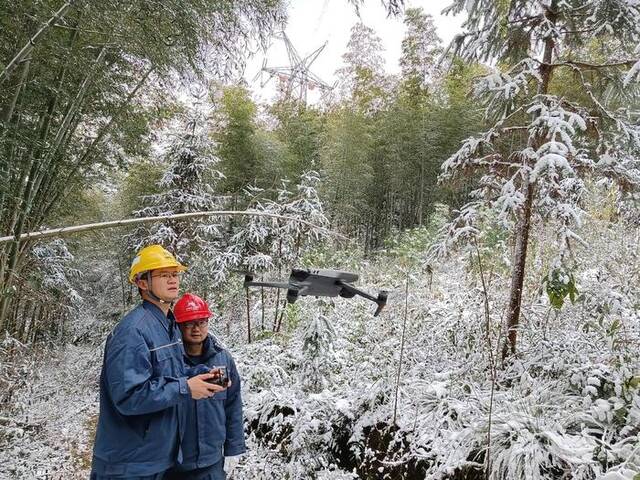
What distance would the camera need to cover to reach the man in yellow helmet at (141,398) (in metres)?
1.38

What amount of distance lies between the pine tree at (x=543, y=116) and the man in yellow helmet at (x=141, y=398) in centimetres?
217

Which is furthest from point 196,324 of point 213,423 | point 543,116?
point 543,116

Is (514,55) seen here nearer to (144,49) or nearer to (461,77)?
(144,49)

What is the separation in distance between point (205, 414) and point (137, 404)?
364 mm

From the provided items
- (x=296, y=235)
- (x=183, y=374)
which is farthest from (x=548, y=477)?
(x=296, y=235)

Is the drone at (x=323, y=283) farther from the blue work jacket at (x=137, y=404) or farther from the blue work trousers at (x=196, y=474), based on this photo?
the blue work trousers at (x=196, y=474)

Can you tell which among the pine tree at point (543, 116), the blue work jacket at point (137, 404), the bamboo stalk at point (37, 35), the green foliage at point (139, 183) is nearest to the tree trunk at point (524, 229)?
the pine tree at point (543, 116)

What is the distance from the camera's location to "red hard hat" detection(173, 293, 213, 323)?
1707mm

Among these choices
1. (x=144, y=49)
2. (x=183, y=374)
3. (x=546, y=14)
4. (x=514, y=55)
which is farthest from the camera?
(x=514, y=55)

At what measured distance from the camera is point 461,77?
10.3 meters

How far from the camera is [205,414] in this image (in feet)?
5.45

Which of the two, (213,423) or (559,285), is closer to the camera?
(213,423)

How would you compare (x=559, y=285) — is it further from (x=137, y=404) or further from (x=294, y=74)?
(x=137, y=404)

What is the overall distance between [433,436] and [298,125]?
28.6 ft
